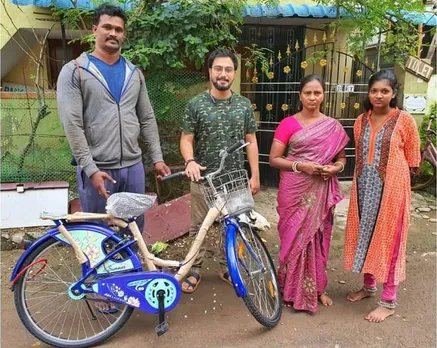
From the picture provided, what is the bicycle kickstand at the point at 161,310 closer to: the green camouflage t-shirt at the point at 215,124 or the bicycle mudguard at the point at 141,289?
the bicycle mudguard at the point at 141,289

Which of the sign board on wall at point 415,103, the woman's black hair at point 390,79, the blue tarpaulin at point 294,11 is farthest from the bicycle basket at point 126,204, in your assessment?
the sign board on wall at point 415,103

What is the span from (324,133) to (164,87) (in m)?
2.23

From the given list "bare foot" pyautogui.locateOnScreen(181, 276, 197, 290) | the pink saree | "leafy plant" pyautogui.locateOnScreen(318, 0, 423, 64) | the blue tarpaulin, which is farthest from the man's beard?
"leafy plant" pyautogui.locateOnScreen(318, 0, 423, 64)

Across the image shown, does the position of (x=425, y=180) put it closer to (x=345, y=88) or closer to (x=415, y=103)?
(x=415, y=103)

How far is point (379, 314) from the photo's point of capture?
8.90 ft

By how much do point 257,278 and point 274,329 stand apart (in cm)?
36

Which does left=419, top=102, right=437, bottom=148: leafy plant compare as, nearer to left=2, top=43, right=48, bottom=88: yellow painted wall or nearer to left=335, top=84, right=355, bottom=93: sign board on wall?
left=335, top=84, right=355, bottom=93: sign board on wall

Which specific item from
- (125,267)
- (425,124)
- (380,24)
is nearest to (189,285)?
(125,267)

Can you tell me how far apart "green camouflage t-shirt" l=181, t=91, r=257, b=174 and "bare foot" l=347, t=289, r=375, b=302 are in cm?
135

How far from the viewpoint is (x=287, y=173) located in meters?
2.72

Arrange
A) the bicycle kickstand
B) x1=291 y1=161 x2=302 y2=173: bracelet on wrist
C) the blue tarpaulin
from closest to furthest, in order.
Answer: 1. the bicycle kickstand
2. x1=291 y1=161 x2=302 y2=173: bracelet on wrist
3. the blue tarpaulin

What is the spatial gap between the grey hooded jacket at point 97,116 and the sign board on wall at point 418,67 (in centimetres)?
469

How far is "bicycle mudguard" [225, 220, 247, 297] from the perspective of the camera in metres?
2.33

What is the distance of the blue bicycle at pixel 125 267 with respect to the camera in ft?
7.58
